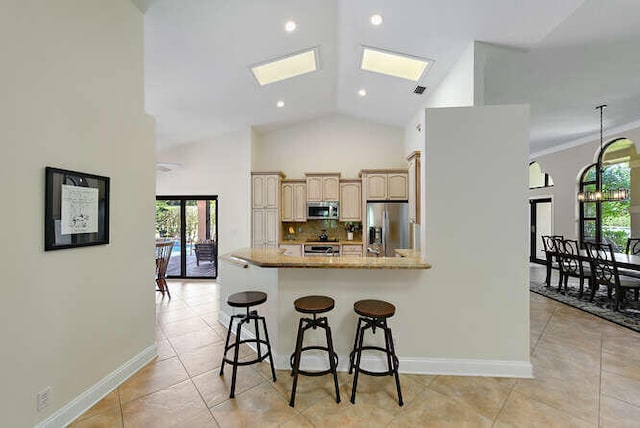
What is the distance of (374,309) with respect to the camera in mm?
2219

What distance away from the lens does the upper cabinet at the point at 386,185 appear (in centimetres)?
575

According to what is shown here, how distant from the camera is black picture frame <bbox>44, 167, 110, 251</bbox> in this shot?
1853 mm

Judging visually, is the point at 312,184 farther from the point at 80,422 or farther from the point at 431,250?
the point at 80,422

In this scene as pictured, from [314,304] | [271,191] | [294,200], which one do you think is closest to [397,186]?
[294,200]

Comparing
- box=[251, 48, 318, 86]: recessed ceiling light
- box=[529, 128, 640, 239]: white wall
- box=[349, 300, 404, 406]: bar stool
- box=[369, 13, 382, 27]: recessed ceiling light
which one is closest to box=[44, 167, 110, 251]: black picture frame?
box=[349, 300, 404, 406]: bar stool

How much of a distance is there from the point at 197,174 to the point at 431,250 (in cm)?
528

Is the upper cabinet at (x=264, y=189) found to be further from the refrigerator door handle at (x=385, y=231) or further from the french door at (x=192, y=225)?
the refrigerator door handle at (x=385, y=231)

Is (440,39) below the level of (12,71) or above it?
above

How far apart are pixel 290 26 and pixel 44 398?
3.92 meters

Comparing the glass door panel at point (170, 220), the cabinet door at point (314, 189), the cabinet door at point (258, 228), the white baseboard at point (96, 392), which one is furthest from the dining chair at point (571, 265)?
the glass door panel at point (170, 220)

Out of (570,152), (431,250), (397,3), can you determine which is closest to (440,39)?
(397,3)

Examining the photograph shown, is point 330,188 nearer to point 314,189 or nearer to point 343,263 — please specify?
point 314,189

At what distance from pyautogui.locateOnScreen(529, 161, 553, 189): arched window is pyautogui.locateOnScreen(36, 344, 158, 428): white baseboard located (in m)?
9.38

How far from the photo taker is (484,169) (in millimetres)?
2492
